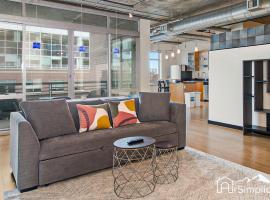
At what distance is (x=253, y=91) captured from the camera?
16.0 ft

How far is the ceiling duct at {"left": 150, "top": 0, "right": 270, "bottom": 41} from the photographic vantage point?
16.3 feet

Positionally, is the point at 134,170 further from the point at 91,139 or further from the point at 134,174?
the point at 91,139

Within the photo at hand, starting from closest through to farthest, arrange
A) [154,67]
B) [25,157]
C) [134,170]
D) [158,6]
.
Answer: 1. [25,157]
2. [134,170]
3. [158,6]
4. [154,67]

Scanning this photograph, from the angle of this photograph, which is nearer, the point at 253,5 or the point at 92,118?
the point at 92,118

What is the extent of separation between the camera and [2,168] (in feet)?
10.3

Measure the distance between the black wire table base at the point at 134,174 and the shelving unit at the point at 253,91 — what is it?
2588 millimetres

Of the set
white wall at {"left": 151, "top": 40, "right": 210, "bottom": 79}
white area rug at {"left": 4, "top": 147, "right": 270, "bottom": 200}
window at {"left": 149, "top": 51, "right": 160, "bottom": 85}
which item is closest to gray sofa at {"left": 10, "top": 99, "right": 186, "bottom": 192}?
white area rug at {"left": 4, "top": 147, "right": 270, "bottom": 200}

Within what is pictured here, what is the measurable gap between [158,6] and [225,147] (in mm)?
4244

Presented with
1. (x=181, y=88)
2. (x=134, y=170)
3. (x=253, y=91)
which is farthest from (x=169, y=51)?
(x=134, y=170)

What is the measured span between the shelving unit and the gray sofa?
2.50m

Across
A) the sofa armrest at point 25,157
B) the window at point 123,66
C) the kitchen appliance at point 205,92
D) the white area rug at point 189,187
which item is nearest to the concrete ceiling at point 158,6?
the window at point 123,66

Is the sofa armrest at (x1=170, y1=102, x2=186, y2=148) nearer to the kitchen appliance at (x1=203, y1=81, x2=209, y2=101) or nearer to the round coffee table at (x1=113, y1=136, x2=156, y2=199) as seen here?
the round coffee table at (x1=113, y1=136, x2=156, y2=199)

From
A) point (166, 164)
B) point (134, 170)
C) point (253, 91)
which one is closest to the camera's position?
point (134, 170)

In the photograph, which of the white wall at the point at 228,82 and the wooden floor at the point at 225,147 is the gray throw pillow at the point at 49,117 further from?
the white wall at the point at 228,82
